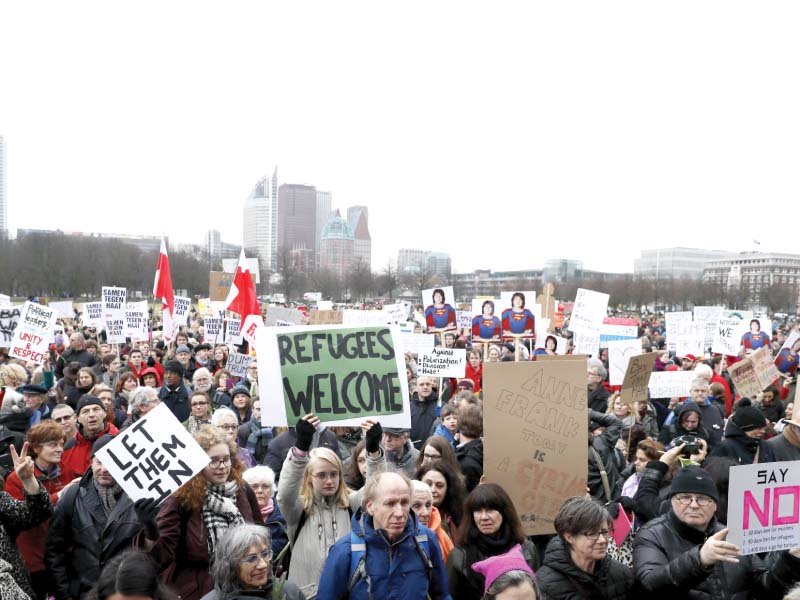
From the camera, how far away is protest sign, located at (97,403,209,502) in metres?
4.11

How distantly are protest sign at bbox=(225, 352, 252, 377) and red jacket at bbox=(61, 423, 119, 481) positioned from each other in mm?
5864

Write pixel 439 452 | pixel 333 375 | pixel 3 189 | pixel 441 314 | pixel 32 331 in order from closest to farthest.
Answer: pixel 439 452 < pixel 333 375 < pixel 32 331 < pixel 441 314 < pixel 3 189

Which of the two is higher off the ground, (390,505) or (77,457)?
(390,505)

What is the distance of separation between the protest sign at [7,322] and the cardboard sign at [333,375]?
9.91 metres

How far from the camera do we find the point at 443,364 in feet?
37.4

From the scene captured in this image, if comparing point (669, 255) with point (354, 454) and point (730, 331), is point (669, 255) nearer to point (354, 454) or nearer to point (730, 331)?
point (730, 331)

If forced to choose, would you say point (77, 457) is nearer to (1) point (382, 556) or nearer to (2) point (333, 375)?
(2) point (333, 375)

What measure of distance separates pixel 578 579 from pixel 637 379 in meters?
5.06

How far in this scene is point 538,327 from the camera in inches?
693

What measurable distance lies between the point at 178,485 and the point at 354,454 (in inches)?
64.4

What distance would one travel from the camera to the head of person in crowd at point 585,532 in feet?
12.1

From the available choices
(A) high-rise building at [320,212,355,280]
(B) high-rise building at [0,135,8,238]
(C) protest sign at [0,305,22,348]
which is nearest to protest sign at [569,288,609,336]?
(C) protest sign at [0,305,22,348]

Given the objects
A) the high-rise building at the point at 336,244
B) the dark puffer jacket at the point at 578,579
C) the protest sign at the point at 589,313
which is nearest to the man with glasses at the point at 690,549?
the dark puffer jacket at the point at 578,579

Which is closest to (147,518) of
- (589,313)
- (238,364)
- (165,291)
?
(238,364)
